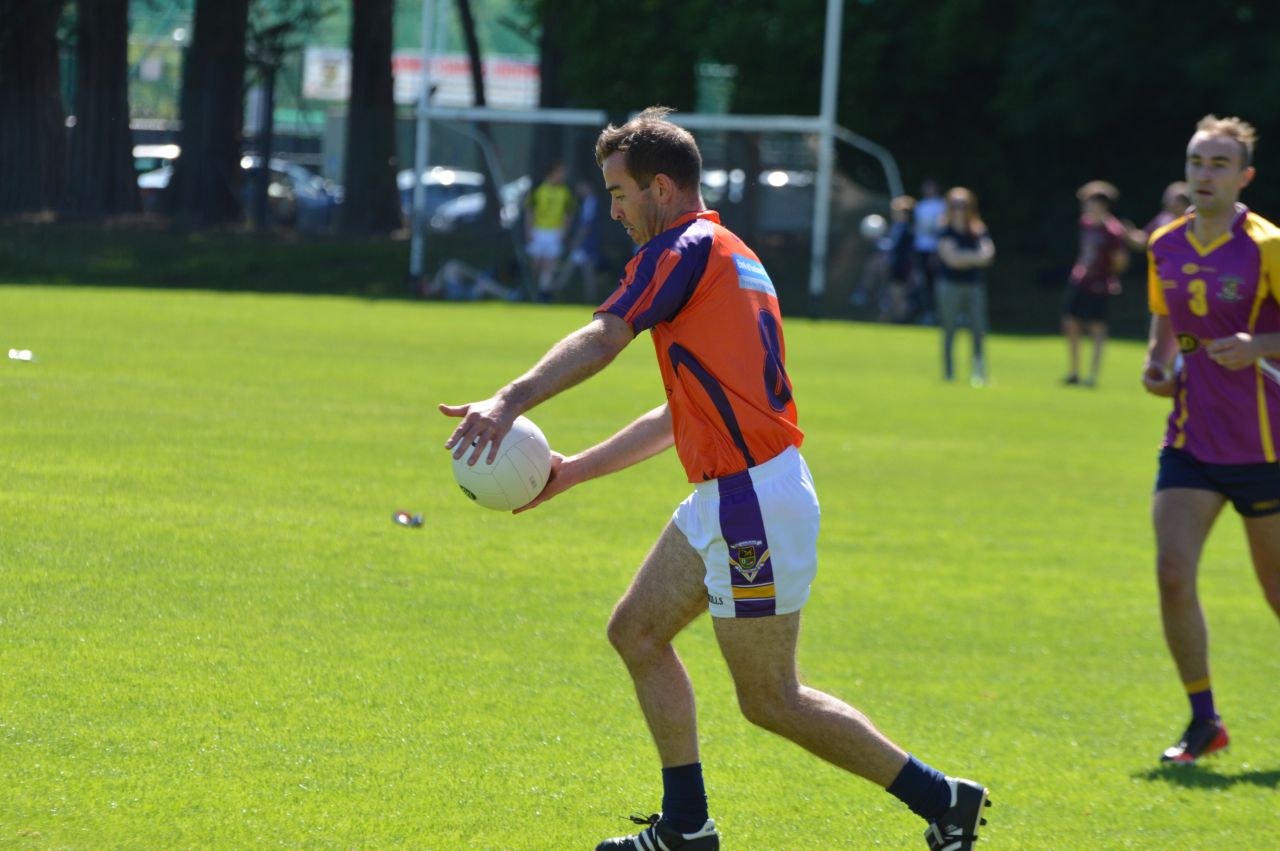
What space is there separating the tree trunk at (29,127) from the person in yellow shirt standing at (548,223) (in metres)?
8.15

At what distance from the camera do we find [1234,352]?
6.95 metres

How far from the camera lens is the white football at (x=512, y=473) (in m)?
5.15

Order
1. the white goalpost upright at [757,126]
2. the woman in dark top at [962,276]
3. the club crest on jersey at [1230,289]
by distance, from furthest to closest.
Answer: the white goalpost upright at [757,126] < the woman in dark top at [962,276] < the club crest on jersey at [1230,289]

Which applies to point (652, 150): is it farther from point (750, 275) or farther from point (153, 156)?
point (153, 156)

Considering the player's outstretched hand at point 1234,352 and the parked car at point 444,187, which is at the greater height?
the player's outstretched hand at point 1234,352

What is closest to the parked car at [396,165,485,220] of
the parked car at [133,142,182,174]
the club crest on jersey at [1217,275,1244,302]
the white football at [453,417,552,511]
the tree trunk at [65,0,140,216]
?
the parked car at [133,142,182,174]

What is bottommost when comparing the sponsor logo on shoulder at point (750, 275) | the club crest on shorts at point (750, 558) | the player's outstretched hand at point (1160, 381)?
the club crest on shorts at point (750, 558)

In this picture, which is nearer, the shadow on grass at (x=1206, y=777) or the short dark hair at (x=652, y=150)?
the short dark hair at (x=652, y=150)

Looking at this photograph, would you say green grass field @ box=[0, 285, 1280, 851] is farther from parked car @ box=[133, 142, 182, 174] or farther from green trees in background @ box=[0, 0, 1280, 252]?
parked car @ box=[133, 142, 182, 174]

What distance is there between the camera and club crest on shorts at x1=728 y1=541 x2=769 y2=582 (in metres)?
4.96

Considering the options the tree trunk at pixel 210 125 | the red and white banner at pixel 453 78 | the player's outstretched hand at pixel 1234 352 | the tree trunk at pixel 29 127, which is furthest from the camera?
the red and white banner at pixel 453 78

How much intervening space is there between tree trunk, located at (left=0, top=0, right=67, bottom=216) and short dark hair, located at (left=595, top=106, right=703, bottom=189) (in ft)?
88.6

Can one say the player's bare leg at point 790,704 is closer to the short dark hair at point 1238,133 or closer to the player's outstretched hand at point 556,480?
→ the player's outstretched hand at point 556,480

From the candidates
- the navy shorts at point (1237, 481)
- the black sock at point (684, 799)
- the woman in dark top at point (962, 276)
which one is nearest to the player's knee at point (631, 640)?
the black sock at point (684, 799)
